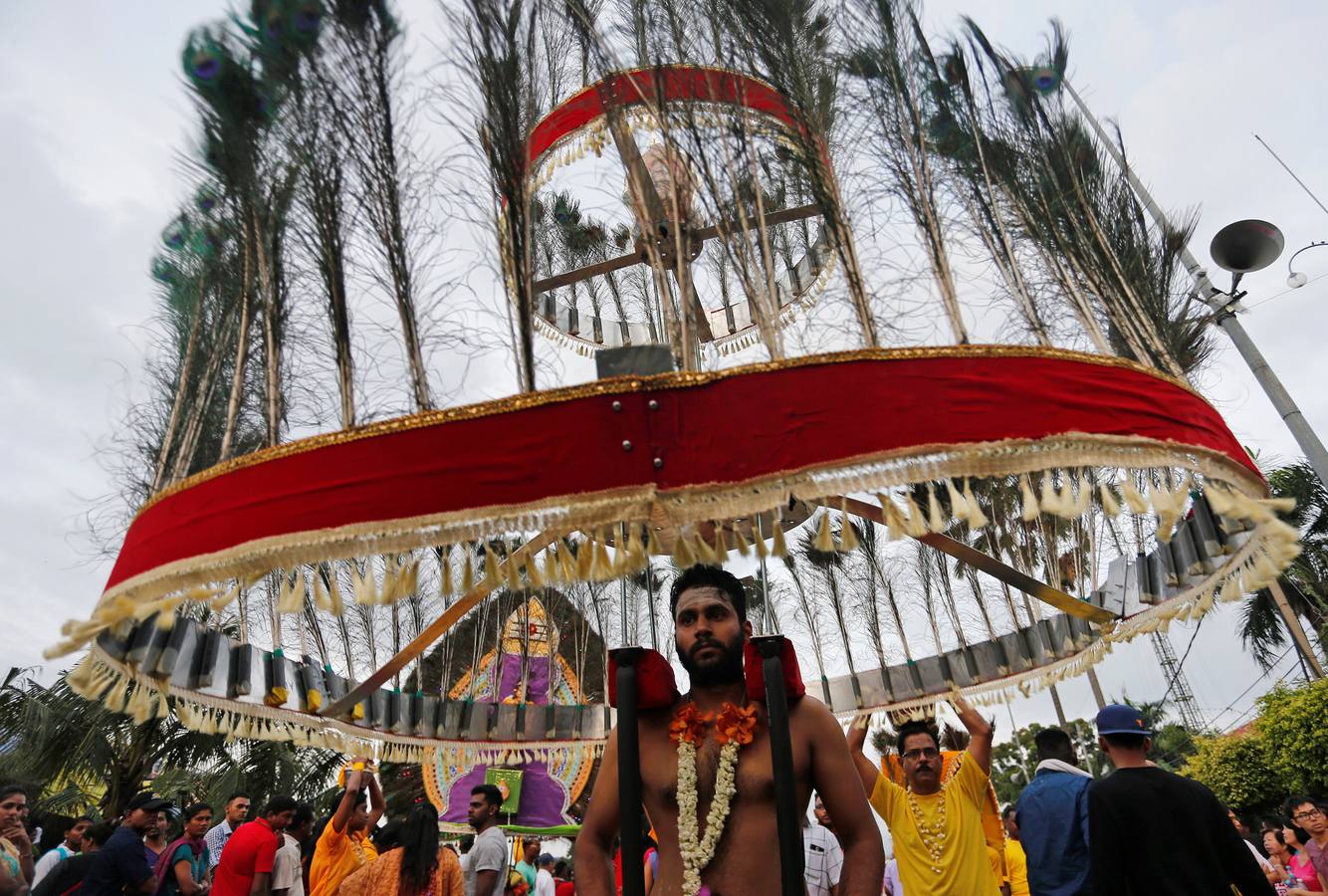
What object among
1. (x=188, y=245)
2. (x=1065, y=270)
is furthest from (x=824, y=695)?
(x=188, y=245)

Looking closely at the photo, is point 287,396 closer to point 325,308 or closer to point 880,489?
point 325,308

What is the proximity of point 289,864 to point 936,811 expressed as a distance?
14.6ft

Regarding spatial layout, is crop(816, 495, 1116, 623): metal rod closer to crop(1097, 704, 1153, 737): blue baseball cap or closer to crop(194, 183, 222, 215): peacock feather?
crop(1097, 704, 1153, 737): blue baseball cap

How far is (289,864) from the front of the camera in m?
5.77

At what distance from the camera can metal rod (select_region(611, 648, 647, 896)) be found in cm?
243

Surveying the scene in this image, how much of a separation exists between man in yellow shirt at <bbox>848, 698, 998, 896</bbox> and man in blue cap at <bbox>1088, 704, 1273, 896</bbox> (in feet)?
2.03

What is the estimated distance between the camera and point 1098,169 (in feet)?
13.9

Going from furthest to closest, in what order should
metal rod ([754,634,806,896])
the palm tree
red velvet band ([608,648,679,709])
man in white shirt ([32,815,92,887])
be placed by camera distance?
the palm tree
man in white shirt ([32,815,92,887])
red velvet band ([608,648,679,709])
metal rod ([754,634,806,896])

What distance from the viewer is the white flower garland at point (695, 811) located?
2.66 metres

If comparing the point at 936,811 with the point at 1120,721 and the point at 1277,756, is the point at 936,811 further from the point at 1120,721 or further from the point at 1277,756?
the point at 1277,756

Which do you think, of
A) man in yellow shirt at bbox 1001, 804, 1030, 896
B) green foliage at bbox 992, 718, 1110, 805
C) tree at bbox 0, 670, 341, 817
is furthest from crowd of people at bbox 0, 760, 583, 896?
green foliage at bbox 992, 718, 1110, 805

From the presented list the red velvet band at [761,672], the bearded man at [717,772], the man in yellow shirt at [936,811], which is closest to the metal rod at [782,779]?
the red velvet band at [761,672]

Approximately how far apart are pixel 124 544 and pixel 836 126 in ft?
11.4

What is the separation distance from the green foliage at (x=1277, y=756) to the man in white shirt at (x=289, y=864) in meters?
14.7
